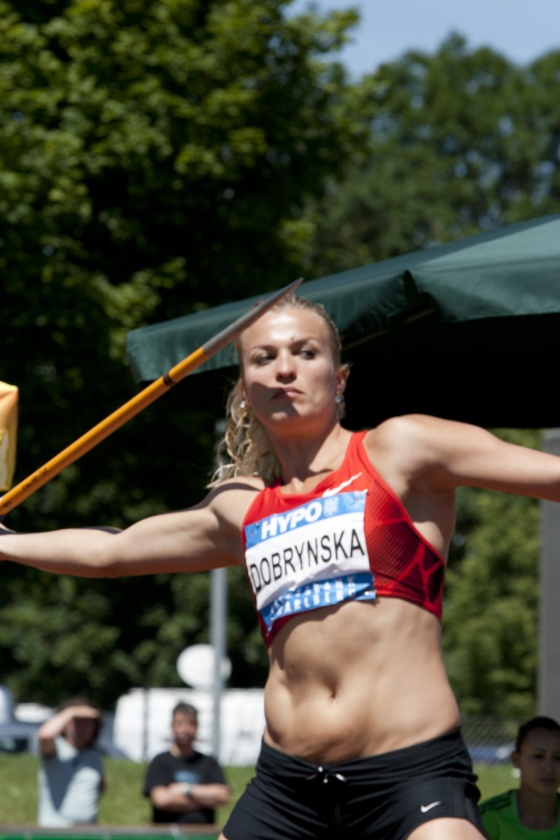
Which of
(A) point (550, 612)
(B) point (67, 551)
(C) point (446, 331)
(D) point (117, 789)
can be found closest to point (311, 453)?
(B) point (67, 551)

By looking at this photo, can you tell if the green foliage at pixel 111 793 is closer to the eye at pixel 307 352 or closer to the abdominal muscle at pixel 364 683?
the abdominal muscle at pixel 364 683

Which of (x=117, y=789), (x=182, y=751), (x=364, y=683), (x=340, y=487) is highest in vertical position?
(x=340, y=487)

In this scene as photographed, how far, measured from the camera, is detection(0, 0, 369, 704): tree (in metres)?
12.7

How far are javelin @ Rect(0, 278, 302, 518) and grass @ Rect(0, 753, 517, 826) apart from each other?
662cm

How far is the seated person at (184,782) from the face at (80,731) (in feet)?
1.51

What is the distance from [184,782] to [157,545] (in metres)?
5.20

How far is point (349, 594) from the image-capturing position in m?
2.98

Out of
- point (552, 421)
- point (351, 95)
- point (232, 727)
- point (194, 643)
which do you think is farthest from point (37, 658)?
point (552, 421)

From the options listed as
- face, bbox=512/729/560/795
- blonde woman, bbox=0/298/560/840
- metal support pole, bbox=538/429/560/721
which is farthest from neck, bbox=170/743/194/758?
blonde woman, bbox=0/298/560/840

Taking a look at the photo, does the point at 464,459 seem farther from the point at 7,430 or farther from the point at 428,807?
the point at 7,430

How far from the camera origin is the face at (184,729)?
830cm

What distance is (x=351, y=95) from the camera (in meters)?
15.9

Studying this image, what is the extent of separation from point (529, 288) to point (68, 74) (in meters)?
10.3

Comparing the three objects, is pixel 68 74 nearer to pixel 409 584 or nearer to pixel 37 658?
pixel 409 584
